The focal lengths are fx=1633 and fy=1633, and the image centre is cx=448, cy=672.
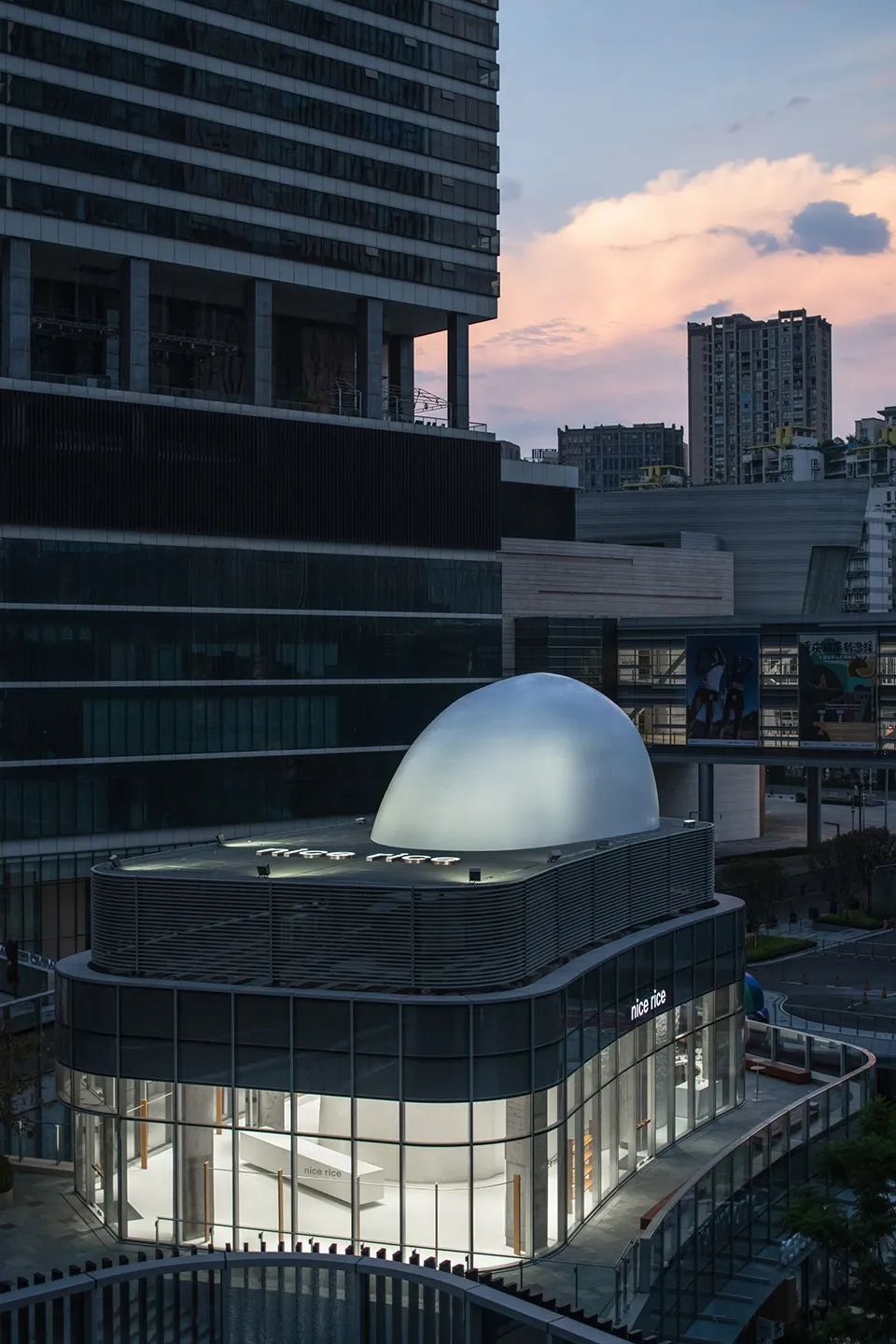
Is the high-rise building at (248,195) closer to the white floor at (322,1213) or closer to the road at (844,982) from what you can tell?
the road at (844,982)

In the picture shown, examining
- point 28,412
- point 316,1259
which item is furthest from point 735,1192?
point 28,412

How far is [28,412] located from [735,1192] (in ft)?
143

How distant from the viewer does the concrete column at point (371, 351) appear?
2940 inches

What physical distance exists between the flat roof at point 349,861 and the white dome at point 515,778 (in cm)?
35

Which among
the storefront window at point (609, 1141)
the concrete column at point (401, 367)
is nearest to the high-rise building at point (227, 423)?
the concrete column at point (401, 367)

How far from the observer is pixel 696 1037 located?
122ft

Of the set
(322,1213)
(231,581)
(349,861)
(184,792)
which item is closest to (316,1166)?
(322,1213)

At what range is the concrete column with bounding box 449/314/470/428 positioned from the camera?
3091 inches

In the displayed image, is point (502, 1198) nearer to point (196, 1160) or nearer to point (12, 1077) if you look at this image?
point (196, 1160)

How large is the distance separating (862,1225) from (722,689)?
59.6m

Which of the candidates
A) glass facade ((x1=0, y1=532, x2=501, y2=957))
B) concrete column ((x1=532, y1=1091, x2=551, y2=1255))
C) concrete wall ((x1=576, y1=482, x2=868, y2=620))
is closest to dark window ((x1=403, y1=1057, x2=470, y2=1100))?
concrete column ((x1=532, y1=1091, x2=551, y2=1255))

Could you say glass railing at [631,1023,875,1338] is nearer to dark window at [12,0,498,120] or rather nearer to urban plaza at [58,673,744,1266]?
urban plaza at [58,673,744,1266]

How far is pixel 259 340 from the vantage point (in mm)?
70625

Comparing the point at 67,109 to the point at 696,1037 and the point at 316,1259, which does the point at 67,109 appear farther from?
the point at 316,1259
